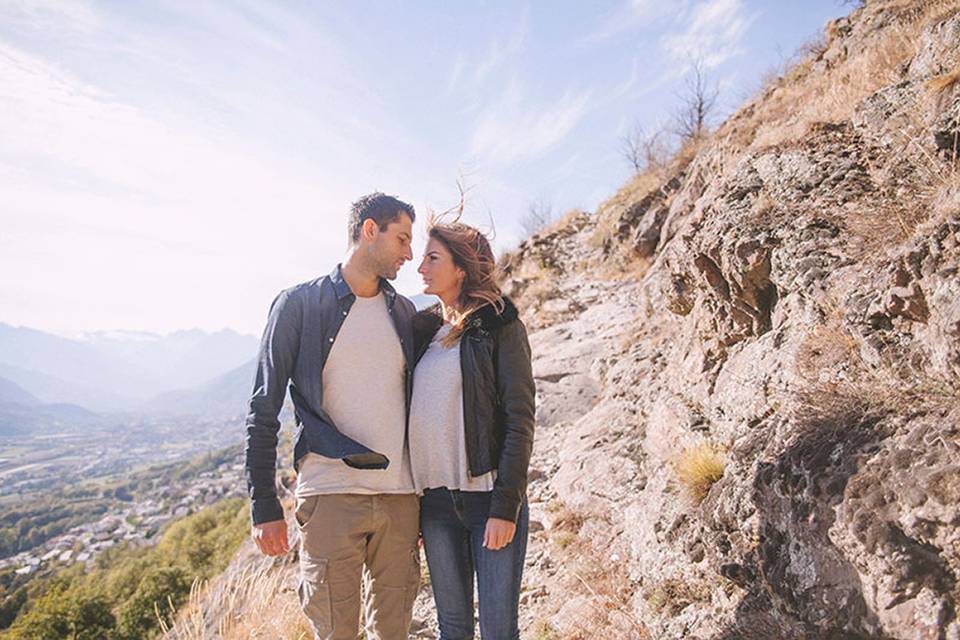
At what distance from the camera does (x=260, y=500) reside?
214 centimetres

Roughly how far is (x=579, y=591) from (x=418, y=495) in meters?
1.99

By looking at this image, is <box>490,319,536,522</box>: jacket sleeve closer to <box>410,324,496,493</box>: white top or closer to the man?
<box>410,324,496,493</box>: white top

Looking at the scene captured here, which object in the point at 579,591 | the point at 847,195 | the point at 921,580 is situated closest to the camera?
the point at 921,580

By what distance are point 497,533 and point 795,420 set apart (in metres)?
1.54

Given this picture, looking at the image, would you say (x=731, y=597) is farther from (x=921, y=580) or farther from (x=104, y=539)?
(x=104, y=539)

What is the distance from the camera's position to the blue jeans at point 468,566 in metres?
2.03

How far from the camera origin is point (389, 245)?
7.94 feet

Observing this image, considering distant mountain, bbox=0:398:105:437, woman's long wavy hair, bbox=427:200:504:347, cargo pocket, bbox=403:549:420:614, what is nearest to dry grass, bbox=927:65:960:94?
woman's long wavy hair, bbox=427:200:504:347

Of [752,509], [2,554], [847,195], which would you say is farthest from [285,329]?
[2,554]

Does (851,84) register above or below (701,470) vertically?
above

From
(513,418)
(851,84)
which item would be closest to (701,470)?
(513,418)

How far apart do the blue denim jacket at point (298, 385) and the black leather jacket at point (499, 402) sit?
385 millimetres

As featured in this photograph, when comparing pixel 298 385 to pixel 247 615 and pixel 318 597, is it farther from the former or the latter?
pixel 247 615

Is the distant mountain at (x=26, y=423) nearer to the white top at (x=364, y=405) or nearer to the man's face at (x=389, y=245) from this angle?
the white top at (x=364, y=405)
